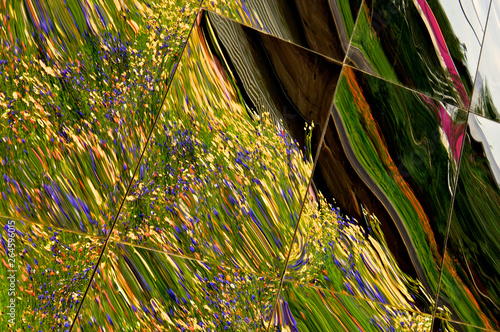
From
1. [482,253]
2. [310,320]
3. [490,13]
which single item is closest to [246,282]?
[310,320]

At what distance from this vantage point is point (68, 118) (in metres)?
1.31

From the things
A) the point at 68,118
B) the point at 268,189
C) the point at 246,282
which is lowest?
the point at 246,282

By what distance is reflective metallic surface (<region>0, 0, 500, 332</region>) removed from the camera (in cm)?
129

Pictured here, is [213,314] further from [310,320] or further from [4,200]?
[4,200]

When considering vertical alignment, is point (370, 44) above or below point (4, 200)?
above

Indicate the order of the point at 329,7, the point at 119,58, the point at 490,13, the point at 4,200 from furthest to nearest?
1. the point at 490,13
2. the point at 329,7
3. the point at 119,58
4. the point at 4,200

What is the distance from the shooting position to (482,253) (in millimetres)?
1558

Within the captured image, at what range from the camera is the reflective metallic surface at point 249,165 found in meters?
1.29

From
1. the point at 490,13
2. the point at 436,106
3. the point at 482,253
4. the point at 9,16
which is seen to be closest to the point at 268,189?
the point at 436,106

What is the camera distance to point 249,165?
1.43 m

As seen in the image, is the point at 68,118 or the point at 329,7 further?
the point at 329,7

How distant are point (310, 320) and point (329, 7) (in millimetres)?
1102

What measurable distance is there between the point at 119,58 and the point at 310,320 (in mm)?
1077

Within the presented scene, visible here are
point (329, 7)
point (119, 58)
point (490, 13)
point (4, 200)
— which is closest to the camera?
point (4, 200)
